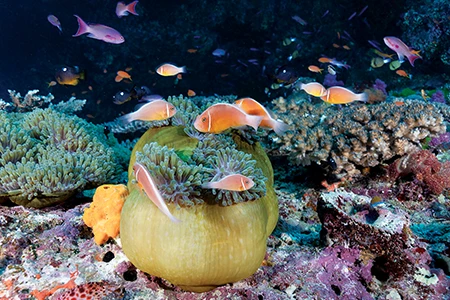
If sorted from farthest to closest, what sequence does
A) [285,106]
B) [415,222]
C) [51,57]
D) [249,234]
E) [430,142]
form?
[51,57] → [285,106] → [430,142] → [415,222] → [249,234]

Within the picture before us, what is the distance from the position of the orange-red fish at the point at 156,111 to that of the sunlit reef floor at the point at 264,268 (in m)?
1.09

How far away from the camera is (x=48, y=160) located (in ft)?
10.6

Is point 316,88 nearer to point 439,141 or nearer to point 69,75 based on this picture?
point 439,141

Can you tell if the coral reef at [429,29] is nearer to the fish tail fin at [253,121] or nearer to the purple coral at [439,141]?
the purple coral at [439,141]

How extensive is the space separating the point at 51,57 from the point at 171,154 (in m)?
16.5

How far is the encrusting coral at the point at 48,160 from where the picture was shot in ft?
9.77

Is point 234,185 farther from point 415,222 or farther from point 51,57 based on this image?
point 51,57

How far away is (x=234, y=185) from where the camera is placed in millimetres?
1811

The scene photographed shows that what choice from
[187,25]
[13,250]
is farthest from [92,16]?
[13,250]

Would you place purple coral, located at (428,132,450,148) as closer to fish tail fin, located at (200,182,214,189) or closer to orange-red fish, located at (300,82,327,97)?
orange-red fish, located at (300,82,327,97)

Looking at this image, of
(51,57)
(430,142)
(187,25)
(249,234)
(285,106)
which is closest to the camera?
(249,234)

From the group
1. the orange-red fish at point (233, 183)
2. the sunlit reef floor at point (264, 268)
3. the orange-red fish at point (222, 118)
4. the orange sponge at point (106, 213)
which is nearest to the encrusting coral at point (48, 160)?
the sunlit reef floor at point (264, 268)

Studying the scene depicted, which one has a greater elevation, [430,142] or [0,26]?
[430,142]

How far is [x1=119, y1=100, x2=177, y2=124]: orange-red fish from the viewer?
8.58 feet
